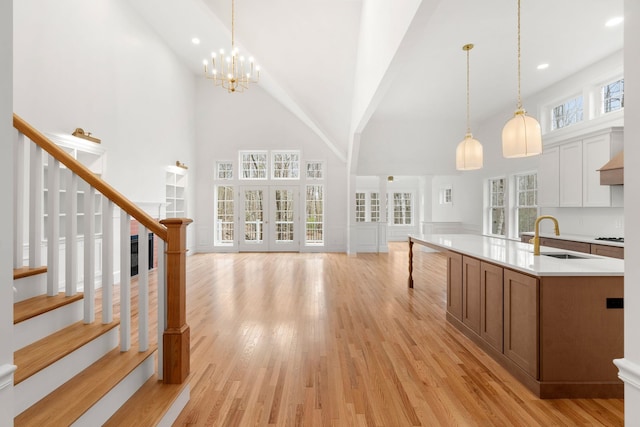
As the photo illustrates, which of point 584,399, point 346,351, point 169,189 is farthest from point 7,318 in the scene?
point 169,189

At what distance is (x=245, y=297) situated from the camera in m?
4.51

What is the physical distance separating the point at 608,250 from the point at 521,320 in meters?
2.88

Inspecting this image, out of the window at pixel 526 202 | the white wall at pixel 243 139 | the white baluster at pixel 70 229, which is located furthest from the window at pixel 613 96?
the white baluster at pixel 70 229

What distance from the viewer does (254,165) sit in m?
9.42

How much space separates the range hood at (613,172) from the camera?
3947 millimetres

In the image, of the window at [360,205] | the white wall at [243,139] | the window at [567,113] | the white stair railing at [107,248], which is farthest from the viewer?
the window at [360,205]

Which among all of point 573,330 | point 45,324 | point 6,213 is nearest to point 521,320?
point 573,330

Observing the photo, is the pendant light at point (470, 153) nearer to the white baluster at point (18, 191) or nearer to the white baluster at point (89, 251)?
the white baluster at point (89, 251)

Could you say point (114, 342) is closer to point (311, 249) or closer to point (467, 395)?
point (467, 395)

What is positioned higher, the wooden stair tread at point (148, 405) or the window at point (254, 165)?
the window at point (254, 165)

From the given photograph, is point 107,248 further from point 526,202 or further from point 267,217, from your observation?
point 526,202

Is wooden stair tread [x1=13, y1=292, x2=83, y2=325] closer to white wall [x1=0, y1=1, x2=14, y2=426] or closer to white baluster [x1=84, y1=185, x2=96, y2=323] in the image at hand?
white baluster [x1=84, y1=185, x2=96, y2=323]

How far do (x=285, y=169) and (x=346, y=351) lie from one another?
7.19m

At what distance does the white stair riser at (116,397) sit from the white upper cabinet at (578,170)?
5.95m
